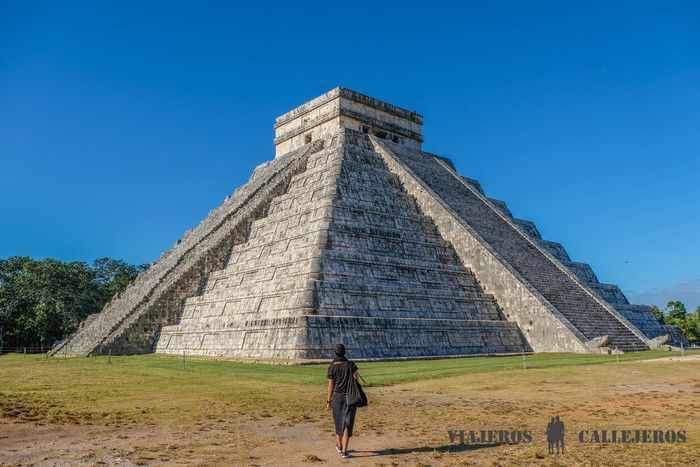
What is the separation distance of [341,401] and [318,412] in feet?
11.2

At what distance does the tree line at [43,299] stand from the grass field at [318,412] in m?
28.1

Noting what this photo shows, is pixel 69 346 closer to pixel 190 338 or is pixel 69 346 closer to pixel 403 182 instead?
pixel 190 338

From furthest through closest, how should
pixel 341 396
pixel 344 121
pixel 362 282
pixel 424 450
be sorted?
pixel 344 121
pixel 362 282
pixel 341 396
pixel 424 450

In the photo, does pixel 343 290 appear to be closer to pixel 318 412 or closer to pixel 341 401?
pixel 318 412

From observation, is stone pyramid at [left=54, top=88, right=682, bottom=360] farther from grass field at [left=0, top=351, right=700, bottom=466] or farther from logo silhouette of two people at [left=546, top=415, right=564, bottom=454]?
logo silhouette of two people at [left=546, top=415, right=564, bottom=454]

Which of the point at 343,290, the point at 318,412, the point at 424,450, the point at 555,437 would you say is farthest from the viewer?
the point at 343,290

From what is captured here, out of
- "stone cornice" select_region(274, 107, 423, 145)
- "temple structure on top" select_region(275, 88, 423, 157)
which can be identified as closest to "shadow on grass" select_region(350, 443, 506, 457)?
"temple structure on top" select_region(275, 88, 423, 157)

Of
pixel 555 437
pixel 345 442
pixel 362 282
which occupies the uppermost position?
pixel 362 282

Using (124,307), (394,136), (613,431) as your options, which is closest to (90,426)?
(613,431)

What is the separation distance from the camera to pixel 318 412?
1132cm

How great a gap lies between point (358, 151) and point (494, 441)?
27.9 m

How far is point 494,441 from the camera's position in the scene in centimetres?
853

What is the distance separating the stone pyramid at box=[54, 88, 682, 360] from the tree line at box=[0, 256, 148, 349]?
9.59m

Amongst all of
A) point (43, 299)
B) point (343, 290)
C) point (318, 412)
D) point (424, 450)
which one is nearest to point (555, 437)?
point (424, 450)
